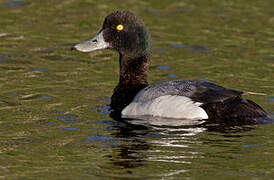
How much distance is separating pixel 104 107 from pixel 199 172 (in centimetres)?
335

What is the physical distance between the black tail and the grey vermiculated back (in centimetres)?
8

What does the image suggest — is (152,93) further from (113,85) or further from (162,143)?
(113,85)

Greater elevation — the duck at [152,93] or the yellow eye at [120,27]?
the yellow eye at [120,27]

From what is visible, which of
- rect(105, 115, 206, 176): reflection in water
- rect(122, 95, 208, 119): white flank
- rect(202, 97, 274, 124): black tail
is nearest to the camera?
rect(105, 115, 206, 176): reflection in water

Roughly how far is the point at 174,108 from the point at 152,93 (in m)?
0.43

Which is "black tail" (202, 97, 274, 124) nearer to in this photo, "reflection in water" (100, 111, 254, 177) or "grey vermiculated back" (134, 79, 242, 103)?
"grey vermiculated back" (134, 79, 242, 103)

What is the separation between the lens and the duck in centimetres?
973

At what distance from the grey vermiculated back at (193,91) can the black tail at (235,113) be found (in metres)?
0.08

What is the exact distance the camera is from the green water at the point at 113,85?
797 cm

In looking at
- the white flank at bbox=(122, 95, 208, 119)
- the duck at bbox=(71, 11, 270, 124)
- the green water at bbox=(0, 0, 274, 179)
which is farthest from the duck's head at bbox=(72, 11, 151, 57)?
the white flank at bbox=(122, 95, 208, 119)

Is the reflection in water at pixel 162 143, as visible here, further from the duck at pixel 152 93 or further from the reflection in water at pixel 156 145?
the duck at pixel 152 93

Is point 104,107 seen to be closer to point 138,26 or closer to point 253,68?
point 138,26

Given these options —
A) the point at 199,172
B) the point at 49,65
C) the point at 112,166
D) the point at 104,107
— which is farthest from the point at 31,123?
the point at 49,65

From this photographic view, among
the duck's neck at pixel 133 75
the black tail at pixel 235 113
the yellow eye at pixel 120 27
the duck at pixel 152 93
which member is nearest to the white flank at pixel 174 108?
the duck at pixel 152 93
